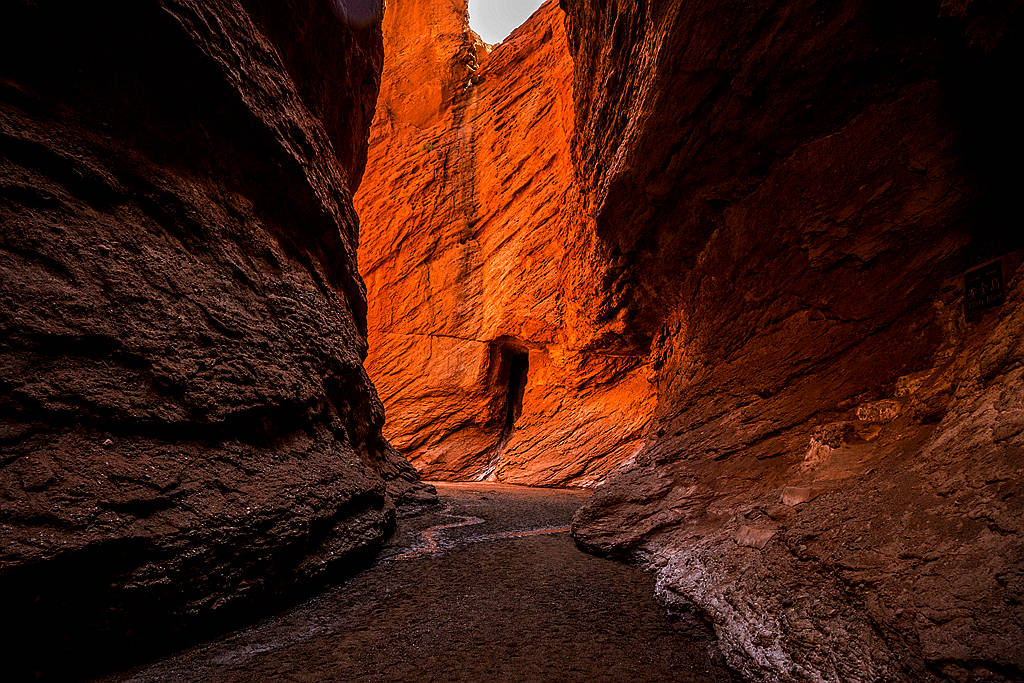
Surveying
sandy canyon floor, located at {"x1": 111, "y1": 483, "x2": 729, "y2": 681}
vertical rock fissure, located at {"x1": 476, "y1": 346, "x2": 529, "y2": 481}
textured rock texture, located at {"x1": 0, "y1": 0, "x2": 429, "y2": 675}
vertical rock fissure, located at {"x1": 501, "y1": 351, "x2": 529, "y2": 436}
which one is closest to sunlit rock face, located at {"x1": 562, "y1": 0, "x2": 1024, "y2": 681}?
sandy canyon floor, located at {"x1": 111, "y1": 483, "x2": 729, "y2": 681}

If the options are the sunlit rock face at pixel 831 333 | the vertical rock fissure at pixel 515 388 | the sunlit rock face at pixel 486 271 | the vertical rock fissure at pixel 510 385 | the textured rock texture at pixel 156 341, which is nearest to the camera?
the sunlit rock face at pixel 831 333

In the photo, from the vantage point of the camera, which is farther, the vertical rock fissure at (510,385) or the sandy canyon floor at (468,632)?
the vertical rock fissure at (510,385)

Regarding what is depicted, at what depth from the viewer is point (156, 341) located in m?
2.28

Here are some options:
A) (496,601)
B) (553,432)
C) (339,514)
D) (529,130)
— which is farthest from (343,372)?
(529,130)

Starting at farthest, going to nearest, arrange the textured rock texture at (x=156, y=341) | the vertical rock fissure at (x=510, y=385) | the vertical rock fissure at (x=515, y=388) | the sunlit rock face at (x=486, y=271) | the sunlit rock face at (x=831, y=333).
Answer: the vertical rock fissure at (x=515, y=388) < the vertical rock fissure at (x=510, y=385) < the sunlit rock face at (x=486, y=271) < the textured rock texture at (x=156, y=341) < the sunlit rock face at (x=831, y=333)

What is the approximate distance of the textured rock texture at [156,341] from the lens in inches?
64.4

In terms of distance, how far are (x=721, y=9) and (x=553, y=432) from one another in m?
8.86

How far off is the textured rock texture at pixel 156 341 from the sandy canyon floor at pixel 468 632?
0.88ft

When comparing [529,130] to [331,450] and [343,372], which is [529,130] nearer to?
[343,372]

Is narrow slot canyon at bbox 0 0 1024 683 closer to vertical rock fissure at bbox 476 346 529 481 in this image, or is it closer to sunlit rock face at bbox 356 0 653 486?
sunlit rock face at bbox 356 0 653 486

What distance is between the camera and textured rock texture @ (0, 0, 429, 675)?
1635mm

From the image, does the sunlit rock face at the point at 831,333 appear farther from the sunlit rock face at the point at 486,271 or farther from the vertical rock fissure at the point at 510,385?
the vertical rock fissure at the point at 510,385

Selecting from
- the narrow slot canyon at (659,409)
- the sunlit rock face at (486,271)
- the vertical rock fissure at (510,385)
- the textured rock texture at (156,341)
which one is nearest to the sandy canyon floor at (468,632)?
the narrow slot canyon at (659,409)

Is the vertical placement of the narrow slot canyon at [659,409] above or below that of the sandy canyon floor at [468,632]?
above
